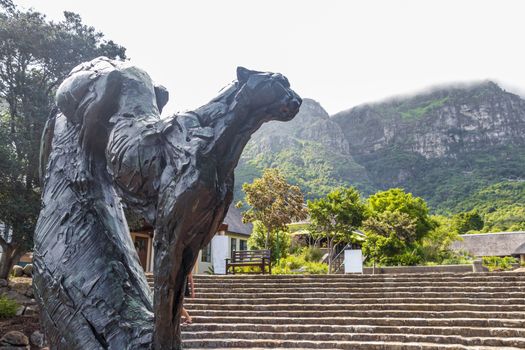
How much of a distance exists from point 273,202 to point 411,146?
335 ft

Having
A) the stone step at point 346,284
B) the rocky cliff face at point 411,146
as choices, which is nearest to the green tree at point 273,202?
the stone step at point 346,284

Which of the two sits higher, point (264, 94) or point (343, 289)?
point (264, 94)

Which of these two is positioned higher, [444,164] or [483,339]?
[444,164]

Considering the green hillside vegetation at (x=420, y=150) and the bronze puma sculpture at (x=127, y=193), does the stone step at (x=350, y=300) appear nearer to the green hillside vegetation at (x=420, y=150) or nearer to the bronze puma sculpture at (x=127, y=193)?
the bronze puma sculpture at (x=127, y=193)

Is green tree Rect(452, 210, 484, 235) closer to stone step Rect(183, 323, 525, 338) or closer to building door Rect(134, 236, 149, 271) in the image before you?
building door Rect(134, 236, 149, 271)

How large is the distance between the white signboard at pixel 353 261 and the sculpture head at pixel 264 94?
17.0 metres

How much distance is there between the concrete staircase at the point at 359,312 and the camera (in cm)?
877

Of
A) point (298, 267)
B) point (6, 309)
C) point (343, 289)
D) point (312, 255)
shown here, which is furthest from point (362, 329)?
point (312, 255)

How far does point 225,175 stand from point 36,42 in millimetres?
16535

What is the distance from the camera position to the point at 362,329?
30.8 feet

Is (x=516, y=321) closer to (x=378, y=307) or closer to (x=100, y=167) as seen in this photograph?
(x=378, y=307)

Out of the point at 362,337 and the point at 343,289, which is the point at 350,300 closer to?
the point at 343,289

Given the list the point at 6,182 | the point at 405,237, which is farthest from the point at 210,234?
the point at 405,237

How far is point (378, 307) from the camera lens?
11.0 m
